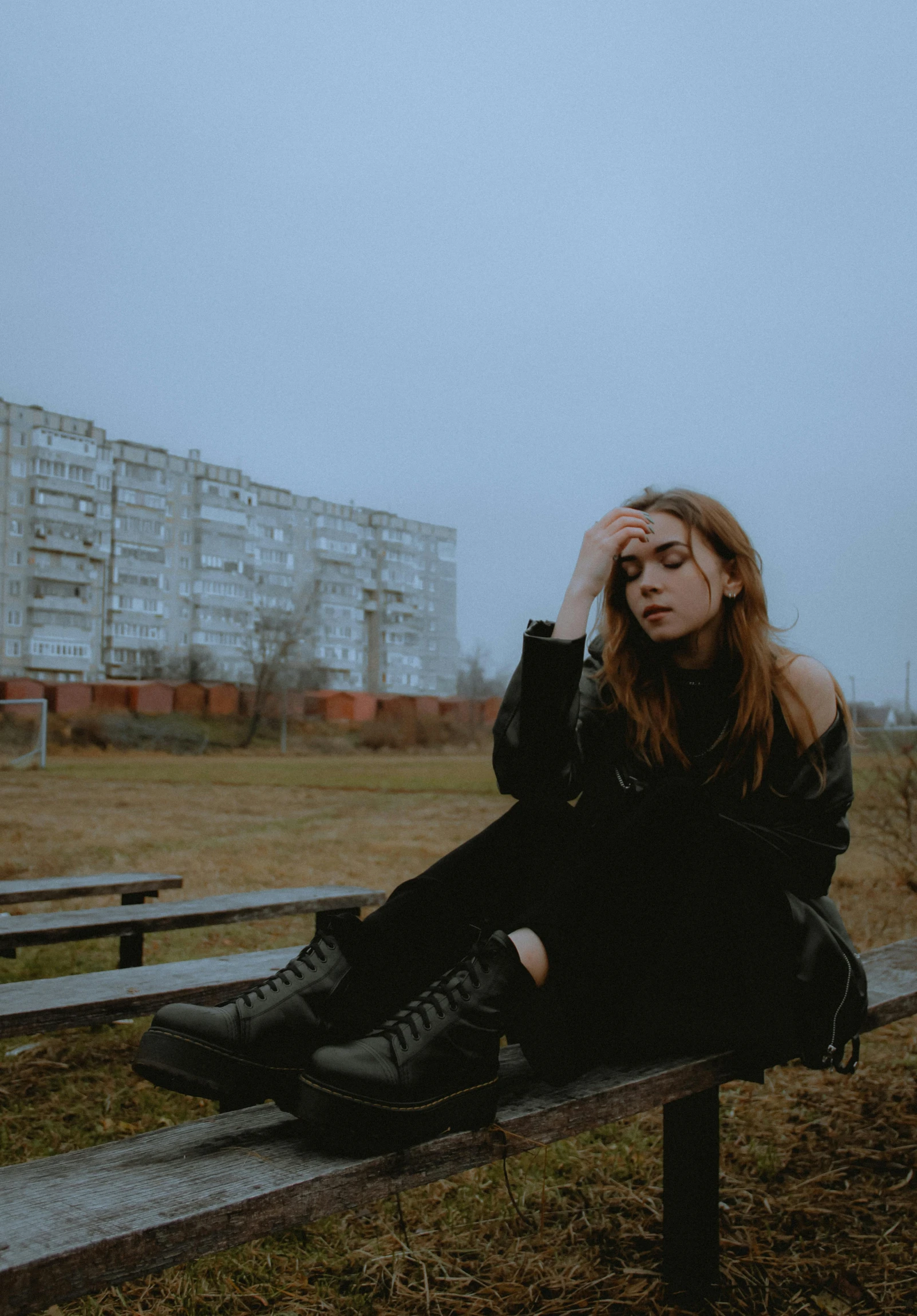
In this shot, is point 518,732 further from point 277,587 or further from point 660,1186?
point 277,587

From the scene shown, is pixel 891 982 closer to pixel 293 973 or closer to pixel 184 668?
pixel 293 973

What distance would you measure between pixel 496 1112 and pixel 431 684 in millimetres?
77647

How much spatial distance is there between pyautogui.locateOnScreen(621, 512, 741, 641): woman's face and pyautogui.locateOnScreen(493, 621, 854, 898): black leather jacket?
0.80 feet

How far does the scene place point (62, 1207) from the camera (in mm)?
945

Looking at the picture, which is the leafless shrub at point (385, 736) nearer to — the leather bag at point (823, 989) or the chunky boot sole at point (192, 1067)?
the leather bag at point (823, 989)

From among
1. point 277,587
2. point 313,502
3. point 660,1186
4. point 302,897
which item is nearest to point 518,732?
point 660,1186

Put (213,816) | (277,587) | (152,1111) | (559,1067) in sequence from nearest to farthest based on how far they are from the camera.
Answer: (559,1067)
(152,1111)
(213,816)
(277,587)

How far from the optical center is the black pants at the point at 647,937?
1.47 metres

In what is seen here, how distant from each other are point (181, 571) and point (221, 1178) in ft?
210

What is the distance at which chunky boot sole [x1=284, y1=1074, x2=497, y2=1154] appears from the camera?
3.72 ft

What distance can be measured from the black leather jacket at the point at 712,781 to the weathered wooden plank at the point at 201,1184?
0.48 metres

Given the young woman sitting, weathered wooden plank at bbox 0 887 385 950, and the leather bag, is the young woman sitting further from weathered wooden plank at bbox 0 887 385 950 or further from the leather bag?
A: weathered wooden plank at bbox 0 887 385 950

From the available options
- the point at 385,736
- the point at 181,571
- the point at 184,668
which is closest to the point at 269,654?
the point at 184,668

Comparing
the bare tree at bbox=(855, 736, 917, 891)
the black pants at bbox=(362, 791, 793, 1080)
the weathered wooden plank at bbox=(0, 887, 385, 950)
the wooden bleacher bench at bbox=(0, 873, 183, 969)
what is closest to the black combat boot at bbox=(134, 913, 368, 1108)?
the black pants at bbox=(362, 791, 793, 1080)
